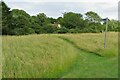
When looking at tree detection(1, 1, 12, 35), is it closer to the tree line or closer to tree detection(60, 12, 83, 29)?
the tree line

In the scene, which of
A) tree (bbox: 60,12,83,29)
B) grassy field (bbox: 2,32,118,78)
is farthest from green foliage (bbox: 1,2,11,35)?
grassy field (bbox: 2,32,118,78)

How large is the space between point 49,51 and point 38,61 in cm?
194

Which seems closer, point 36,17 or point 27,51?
point 27,51

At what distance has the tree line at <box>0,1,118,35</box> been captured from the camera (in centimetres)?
3978

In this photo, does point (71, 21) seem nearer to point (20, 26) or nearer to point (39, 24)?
point (39, 24)

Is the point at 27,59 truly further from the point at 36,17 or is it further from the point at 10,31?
the point at 36,17

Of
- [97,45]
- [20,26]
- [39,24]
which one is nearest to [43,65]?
[97,45]

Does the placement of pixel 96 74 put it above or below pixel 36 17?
below

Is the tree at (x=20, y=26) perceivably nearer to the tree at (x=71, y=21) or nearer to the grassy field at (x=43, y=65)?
the tree at (x=71, y=21)

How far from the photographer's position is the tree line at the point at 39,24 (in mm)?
39778

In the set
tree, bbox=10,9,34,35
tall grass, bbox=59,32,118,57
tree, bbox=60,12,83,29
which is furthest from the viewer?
tree, bbox=60,12,83,29

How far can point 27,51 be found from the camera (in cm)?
1062

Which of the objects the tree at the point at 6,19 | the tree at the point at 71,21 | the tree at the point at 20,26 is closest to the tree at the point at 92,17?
the tree at the point at 71,21

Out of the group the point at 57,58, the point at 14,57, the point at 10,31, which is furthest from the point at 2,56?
the point at 10,31
